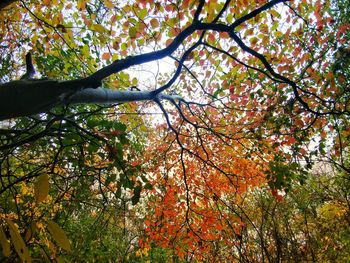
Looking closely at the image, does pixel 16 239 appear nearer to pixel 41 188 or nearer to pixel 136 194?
pixel 41 188

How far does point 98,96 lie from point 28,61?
0.50 meters

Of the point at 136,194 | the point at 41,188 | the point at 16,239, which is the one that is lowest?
the point at 16,239

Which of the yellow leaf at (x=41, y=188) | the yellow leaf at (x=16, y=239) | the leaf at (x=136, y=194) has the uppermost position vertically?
the leaf at (x=136, y=194)

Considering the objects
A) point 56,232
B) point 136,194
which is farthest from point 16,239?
point 136,194

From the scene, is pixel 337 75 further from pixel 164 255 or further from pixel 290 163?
pixel 164 255

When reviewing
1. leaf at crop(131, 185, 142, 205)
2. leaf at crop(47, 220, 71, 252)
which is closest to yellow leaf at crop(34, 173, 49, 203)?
leaf at crop(47, 220, 71, 252)

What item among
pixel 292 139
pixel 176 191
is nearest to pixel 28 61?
pixel 292 139

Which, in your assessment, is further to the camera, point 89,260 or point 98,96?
point 89,260

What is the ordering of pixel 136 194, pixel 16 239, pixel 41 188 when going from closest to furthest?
pixel 16 239
pixel 41 188
pixel 136 194

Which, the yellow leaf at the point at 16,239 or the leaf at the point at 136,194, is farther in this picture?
the leaf at the point at 136,194

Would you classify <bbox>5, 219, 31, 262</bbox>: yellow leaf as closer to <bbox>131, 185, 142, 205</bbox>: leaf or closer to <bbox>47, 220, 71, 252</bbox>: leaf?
<bbox>47, 220, 71, 252</bbox>: leaf

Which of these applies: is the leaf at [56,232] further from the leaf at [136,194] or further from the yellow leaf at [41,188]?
the leaf at [136,194]

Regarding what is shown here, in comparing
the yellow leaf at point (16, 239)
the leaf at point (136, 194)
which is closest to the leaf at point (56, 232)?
the yellow leaf at point (16, 239)

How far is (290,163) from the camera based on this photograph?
3.44m
